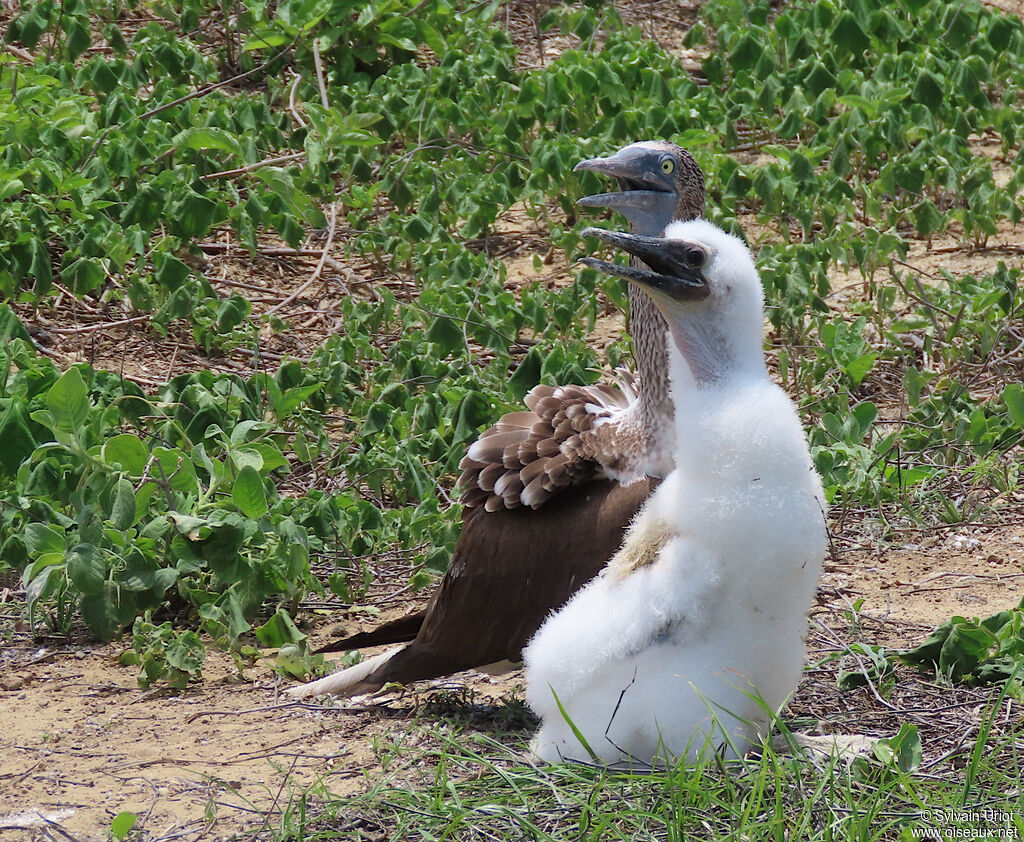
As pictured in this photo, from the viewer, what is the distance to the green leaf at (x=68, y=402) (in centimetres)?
455

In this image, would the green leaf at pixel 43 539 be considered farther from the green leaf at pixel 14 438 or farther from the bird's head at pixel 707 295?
the bird's head at pixel 707 295

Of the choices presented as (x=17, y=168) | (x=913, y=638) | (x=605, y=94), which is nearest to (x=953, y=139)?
(x=605, y=94)

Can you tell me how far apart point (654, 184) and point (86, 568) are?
2.13 metres

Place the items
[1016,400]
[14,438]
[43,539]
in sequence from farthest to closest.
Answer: [1016,400] < [14,438] < [43,539]

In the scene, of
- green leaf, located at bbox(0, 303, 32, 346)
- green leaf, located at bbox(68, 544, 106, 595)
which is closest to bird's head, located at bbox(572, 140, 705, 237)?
green leaf, located at bbox(68, 544, 106, 595)

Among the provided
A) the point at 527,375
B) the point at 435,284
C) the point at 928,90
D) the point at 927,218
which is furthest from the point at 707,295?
the point at 928,90

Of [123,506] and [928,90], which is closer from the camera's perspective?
[123,506]

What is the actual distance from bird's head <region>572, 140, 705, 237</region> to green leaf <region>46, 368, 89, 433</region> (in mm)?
1710

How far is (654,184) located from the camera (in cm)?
481

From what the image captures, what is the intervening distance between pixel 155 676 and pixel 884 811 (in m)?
2.12

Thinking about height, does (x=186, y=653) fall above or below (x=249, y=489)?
below

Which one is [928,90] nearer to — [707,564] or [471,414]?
[471,414]

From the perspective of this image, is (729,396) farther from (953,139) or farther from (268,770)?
(953,139)

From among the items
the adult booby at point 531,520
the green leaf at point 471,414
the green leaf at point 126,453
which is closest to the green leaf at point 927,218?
the green leaf at point 471,414
